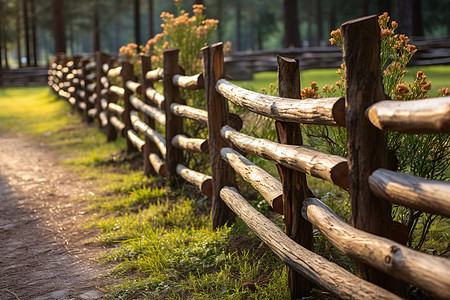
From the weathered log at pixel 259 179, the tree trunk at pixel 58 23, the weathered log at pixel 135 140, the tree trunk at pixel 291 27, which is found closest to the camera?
the weathered log at pixel 259 179

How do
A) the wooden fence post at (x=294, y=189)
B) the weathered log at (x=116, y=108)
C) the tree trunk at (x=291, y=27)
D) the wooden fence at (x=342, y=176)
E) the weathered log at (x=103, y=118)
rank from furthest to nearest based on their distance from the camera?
1. the tree trunk at (x=291, y=27)
2. the weathered log at (x=103, y=118)
3. the weathered log at (x=116, y=108)
4. the wooden fence post at (x=294, y=189)
5. the wooden fence at (x=342, y=176)

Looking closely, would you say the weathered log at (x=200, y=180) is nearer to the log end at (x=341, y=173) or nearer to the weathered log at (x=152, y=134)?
the weathered log at (x=152, y=134)

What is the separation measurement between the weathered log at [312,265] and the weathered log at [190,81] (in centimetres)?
143

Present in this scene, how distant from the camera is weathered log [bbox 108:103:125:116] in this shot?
8.83 metres

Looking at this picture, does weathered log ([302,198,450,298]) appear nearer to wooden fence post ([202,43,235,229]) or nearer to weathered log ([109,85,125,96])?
wooden fence post ([202,43,235,229])

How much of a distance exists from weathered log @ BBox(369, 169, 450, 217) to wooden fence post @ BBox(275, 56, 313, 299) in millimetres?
830

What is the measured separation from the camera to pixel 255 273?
11.8ft

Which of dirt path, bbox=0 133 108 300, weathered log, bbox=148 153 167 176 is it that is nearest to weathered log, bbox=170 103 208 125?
weathered log, bbox=148 153 167 176

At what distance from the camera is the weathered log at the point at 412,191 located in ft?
6.61

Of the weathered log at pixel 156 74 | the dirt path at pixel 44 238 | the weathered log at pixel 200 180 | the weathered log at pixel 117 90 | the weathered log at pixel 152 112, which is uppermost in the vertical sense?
the weathered log at pixel 156 74

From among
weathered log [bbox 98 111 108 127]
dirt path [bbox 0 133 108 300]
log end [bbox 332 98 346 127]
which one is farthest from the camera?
weathered log [bbox 98 111 108 127]

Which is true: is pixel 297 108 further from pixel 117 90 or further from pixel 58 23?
pixel 58 23

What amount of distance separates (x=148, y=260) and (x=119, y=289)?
0.40m

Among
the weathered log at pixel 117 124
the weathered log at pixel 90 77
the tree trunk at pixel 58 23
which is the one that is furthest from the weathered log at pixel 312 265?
the tree trunk at pixel 58 23
